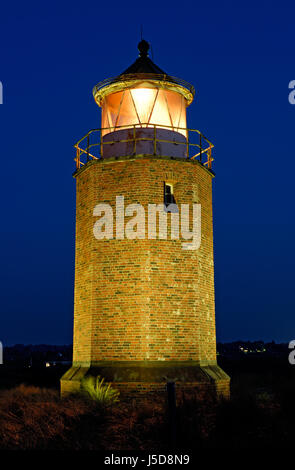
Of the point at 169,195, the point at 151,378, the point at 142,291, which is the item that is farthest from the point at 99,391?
the point at 169,195

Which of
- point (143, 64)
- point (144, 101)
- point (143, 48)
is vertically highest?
point (143, 48)

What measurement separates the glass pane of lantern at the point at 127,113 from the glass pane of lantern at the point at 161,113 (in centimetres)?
54

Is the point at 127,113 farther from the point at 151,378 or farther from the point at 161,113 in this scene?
the point at 151,378

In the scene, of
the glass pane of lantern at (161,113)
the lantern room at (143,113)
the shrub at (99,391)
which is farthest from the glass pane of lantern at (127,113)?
the shrub at (99,391)

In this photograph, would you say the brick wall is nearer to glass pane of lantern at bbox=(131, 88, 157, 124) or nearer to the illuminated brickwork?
the illuminated brickwork

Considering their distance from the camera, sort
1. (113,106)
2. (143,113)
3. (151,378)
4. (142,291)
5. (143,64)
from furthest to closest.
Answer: (143,64) → (113,106) → (143,113) → (142,291) → (151,378)

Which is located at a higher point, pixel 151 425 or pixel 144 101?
pixel 144 101

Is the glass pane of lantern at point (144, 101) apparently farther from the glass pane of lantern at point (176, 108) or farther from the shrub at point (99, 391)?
the shrub at point (99, 391)

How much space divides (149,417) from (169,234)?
5.09m

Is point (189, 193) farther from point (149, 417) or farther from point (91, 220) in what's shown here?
point (149, 417)

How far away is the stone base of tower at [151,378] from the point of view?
1354 centimetres

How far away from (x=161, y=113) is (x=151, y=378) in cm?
732

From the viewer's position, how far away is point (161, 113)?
15.8 m

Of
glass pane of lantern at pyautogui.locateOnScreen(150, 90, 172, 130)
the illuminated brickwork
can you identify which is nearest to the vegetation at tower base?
the illuminated brickwork
